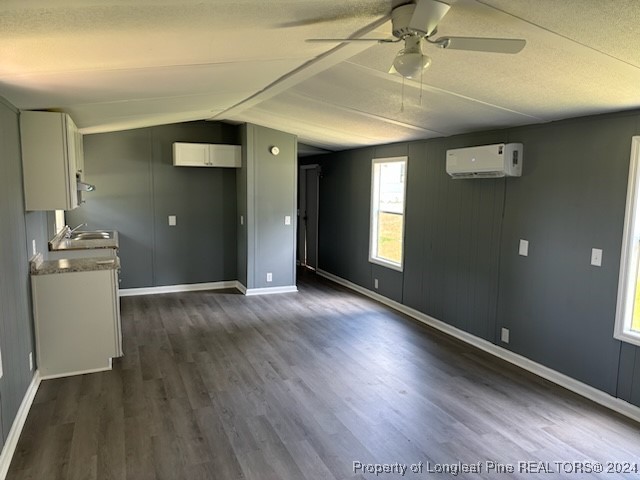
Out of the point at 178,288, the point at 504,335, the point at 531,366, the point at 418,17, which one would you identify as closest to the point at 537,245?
the point at 504,335

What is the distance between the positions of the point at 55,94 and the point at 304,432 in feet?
8.89

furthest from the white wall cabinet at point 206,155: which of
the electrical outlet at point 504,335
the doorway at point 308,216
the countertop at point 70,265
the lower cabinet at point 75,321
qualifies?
the electrical outlet at point 504,335

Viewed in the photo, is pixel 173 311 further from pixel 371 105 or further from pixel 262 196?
pixel 371 105

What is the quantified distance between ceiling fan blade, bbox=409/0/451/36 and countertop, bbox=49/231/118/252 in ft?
13.2

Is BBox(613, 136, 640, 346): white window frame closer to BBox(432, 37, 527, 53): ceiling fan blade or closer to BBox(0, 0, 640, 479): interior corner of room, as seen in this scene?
BBox(0, 0, 640, 479): interior corner of room

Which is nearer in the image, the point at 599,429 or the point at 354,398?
the point at 599,429

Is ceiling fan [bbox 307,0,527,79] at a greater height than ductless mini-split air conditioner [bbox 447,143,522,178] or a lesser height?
greater

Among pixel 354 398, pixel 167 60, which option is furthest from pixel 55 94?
pixel 354 398

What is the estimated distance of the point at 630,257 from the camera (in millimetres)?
3262

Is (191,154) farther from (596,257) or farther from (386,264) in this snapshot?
(596,257)

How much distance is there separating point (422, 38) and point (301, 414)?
2.55 metres

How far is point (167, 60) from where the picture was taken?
93.8 inches

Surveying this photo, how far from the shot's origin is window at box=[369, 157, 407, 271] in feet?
19.9

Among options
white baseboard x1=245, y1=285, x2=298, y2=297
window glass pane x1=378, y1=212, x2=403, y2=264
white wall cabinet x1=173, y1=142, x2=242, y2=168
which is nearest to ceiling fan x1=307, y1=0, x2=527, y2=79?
window glass pane x1=378, y1=212, x2=403, y2=264
